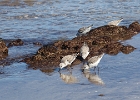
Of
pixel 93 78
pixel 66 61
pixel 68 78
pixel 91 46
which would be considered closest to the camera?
pixel 93 78

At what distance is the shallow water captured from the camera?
35.6 feet

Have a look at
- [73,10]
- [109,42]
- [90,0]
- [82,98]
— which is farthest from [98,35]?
[90,0]

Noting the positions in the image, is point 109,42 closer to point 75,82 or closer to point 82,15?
point 75,82

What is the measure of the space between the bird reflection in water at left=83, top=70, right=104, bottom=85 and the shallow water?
0.11 feet

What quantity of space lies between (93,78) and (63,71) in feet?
5.00

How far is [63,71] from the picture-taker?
13.3 meters

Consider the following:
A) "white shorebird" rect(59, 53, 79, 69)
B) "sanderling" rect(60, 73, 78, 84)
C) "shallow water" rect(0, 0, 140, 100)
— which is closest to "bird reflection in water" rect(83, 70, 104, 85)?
"shallow water" rect(0, 0, 140, 100)

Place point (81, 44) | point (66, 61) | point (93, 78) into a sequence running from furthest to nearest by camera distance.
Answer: point (81, 44), point (66, 61), point (93, 78)

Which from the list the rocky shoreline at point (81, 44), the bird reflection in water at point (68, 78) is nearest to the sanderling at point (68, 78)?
the bird reflection in water at point (68, 78)

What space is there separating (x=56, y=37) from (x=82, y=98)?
33.2ft

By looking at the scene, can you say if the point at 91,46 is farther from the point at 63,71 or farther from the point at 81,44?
the point at 63,71

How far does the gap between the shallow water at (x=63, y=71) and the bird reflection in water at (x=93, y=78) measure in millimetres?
33

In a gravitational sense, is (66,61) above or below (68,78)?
A: above

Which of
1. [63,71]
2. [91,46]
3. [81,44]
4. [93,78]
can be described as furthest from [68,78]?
[81,44]
